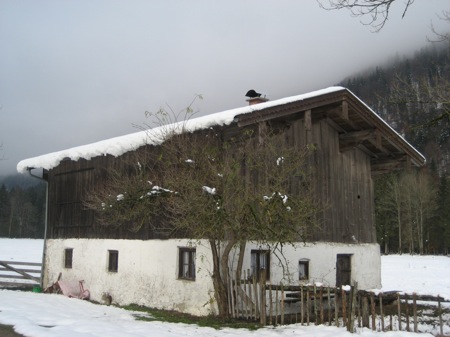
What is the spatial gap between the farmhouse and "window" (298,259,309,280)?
0.10ft

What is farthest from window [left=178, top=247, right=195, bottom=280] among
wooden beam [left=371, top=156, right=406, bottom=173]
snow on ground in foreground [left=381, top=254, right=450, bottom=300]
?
snow on ground in foreground [left=381, top=254, right=450, bottom=300]

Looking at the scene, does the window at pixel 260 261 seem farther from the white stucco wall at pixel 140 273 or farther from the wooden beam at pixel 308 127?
the wooden beam at pixel 308 127

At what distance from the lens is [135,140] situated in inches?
645

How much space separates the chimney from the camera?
17.5 m

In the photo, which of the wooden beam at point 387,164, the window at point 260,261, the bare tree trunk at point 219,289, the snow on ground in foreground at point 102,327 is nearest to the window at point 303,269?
the window at point 260,261

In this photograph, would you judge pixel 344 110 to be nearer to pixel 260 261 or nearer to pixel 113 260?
pixel 260 261

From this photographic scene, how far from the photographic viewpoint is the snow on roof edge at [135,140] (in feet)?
44.4

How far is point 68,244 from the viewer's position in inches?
762

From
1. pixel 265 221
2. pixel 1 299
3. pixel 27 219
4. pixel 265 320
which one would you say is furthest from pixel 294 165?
pixel 27 219

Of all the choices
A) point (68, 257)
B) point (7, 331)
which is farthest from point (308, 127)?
point (68, 257)

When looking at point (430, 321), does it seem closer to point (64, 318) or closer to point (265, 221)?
point (265, 221)

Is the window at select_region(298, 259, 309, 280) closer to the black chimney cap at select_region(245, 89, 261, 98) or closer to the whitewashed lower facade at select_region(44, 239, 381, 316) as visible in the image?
the whitewashed lower facade at select_region(44, 239, 381, 316)

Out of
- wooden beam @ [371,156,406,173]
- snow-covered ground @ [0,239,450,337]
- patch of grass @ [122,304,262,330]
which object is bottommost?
patch of grass @ [122,304,262,330]

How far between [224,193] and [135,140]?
5921 millimetres
